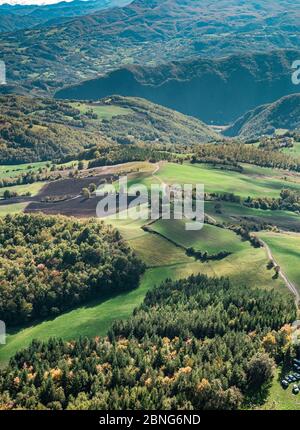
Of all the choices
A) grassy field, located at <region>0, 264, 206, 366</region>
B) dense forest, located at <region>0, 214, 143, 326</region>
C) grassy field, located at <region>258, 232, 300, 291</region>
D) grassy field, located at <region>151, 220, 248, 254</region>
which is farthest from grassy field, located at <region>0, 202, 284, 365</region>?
grassy field, located at <region>258, 232, 300, 291</region>

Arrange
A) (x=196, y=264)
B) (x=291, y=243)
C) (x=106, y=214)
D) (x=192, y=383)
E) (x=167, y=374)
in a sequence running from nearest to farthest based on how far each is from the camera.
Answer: (x=192, y=383), (x=167, y=374), (x=196, y=264), (x=291, y=243), (x=106, y=214)

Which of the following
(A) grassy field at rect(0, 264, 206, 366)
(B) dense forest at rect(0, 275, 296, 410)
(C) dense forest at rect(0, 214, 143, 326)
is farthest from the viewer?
(C) dense forest at rect(0, 214, 143, 326)

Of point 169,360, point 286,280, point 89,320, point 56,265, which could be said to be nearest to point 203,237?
point 286,280

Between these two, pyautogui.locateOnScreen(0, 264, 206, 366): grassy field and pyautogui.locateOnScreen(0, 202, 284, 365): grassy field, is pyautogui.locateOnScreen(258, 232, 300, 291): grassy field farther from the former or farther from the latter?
pyautogui.locateOnScreen(0, 264, 206, 366): grassy field

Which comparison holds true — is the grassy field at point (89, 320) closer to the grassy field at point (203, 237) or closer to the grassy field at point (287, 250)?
the grassy field at point (203, 237)
